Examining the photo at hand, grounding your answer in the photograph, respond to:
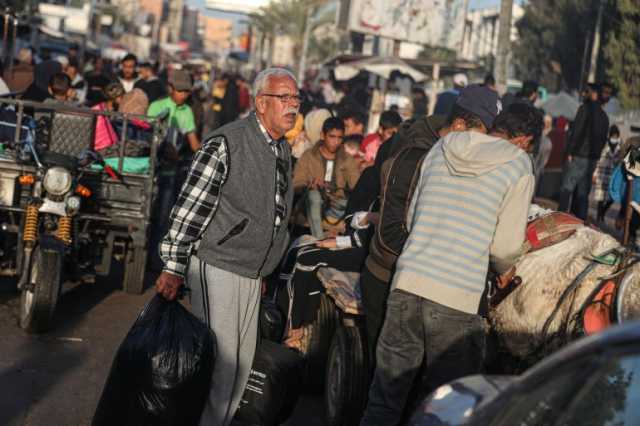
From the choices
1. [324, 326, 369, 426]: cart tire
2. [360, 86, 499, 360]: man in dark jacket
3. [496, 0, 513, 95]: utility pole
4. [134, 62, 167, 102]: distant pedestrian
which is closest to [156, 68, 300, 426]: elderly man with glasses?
[360, 86, 499, 360]: man in dark jacket

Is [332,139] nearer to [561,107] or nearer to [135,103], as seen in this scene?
[135,103]

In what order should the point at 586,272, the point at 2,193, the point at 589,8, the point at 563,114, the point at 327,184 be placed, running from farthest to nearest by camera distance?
the point at 589,8
the point at 563,114
the point at 327,184
the point at 2,193
the point at 586,272

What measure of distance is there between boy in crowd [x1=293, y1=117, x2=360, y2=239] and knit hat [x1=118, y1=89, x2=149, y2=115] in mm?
1843

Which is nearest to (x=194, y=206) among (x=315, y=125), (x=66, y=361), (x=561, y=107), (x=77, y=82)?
(x=66, y=361)

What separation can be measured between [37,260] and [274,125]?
145 inches

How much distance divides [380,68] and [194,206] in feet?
72.6

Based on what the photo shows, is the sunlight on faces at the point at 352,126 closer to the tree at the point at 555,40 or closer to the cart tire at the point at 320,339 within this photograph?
the cart tire at the point at 320,339

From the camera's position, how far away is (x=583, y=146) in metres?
14.0

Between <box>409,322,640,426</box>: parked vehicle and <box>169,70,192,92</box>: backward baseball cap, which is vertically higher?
<box>169,70,192,92</box>: backward baseball cap

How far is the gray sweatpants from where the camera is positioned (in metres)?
5.07

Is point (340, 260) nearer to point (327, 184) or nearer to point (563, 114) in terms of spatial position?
point (327, 184)

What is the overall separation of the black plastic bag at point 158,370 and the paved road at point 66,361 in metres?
1.45

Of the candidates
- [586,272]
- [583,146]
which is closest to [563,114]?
[583,146]

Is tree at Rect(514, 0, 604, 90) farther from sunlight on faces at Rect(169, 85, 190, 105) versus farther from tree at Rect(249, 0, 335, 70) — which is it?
sunlight on faces at Rect(169, 85, 190, 105)
